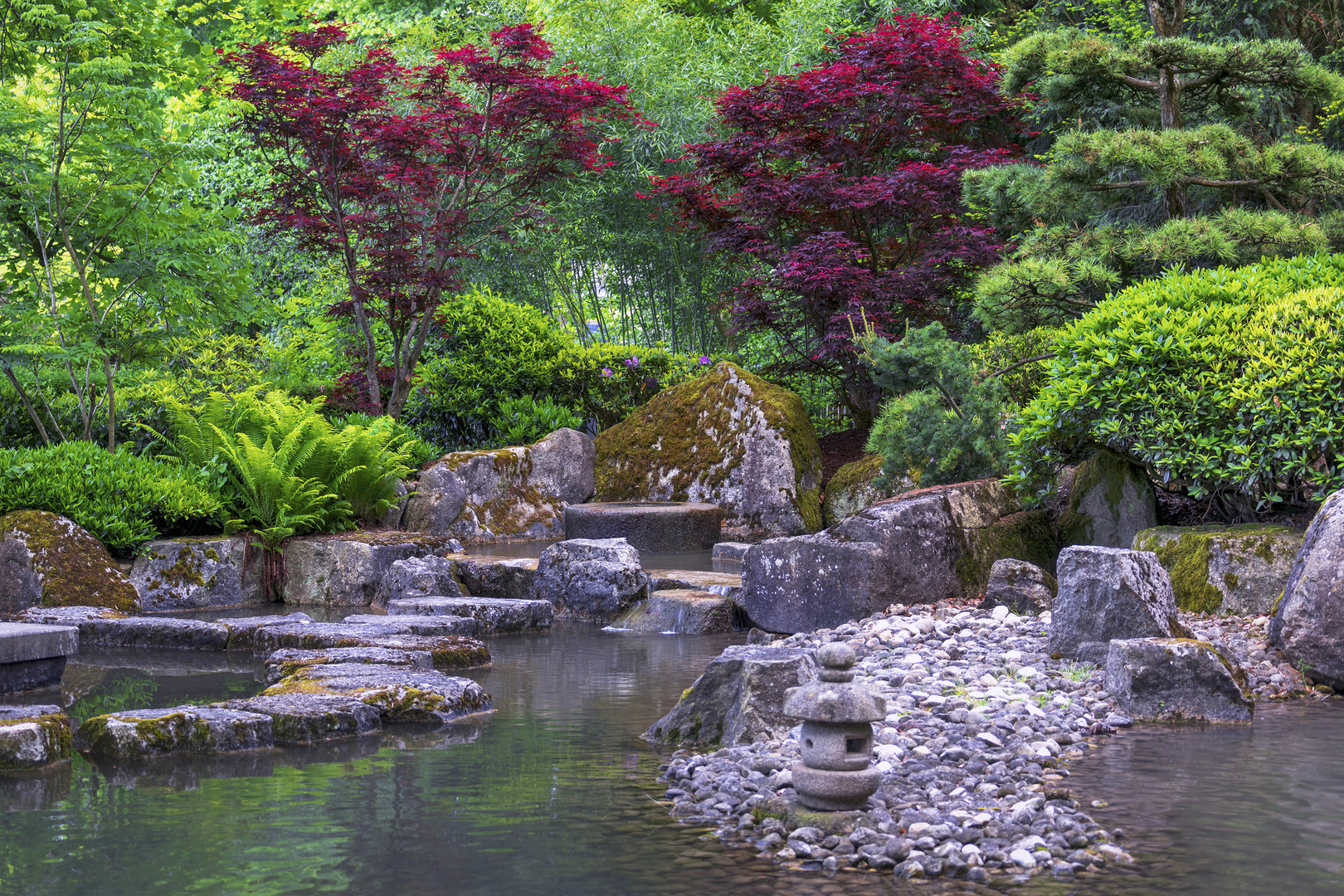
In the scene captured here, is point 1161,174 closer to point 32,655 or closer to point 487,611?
point 487,611

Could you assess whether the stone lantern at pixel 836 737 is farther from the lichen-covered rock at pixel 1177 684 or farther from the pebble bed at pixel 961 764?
the lichen-covered rock at pixel 1177 684

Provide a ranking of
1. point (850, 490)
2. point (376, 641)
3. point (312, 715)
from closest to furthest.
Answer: point (312, 715) → point (376, 641) → point (850, 490)

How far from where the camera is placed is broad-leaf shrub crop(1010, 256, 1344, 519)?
642cm

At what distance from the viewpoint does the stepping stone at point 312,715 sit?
4.73 metres

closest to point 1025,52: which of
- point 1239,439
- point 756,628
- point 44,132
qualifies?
point 1239,439

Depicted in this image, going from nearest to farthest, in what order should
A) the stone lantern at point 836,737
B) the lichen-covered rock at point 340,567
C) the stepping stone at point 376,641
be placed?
1. the stone lantern at point 836,737
2. the stepping stone at point 376,641
3. the lichen-covered rock at point 340,567

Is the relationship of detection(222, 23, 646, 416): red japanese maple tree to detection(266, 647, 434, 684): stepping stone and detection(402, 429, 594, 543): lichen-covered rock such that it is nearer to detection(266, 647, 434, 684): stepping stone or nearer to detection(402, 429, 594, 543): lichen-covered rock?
detection(402, 429, 594, 543): lichen-covered rock

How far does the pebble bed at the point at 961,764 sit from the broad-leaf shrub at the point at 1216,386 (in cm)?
94

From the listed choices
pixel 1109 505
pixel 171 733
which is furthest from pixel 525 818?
pixel 1109 505

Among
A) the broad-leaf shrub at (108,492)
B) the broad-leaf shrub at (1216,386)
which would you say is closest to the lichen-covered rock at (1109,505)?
the broad-leaf shrub at (1216,386)

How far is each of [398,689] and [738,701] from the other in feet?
5.02

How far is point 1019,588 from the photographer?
6.92m

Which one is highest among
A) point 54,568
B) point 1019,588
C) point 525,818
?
point 54,568

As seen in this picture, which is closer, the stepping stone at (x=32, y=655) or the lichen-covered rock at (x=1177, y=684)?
the lichen-covered rock at (x=1177, y=684)
